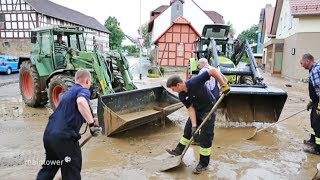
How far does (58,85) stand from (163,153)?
137 inches

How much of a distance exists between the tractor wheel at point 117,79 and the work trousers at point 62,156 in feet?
14.6

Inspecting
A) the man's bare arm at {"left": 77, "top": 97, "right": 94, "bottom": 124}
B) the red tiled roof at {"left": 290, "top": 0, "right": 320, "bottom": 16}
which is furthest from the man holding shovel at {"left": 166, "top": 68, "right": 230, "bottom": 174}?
the red tiled roof at {"left": 290, "top": 0, "right": 320, "bottom": 16}

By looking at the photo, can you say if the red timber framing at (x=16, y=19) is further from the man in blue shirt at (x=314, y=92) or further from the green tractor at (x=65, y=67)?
the man in blue shirt at (x=314, y=92)

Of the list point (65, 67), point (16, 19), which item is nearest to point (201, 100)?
point (65, 67)

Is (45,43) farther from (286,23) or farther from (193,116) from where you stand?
(286,23)

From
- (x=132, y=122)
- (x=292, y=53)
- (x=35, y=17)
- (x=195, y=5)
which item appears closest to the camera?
(x=132, y=122)

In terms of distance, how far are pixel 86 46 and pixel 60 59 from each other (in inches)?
34.5

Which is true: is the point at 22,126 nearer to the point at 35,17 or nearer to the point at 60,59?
the point at 60,59

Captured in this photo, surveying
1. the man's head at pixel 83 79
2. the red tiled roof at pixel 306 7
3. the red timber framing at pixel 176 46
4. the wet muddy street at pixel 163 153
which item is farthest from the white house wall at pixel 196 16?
the man's head at pixel 83 79

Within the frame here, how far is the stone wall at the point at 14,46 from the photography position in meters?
33.1

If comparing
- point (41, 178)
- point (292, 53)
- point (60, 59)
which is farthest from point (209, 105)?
point (292, 53)

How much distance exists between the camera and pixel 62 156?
3.38 metres

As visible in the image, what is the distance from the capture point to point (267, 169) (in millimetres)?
4742

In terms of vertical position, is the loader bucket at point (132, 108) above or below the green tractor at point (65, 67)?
below
